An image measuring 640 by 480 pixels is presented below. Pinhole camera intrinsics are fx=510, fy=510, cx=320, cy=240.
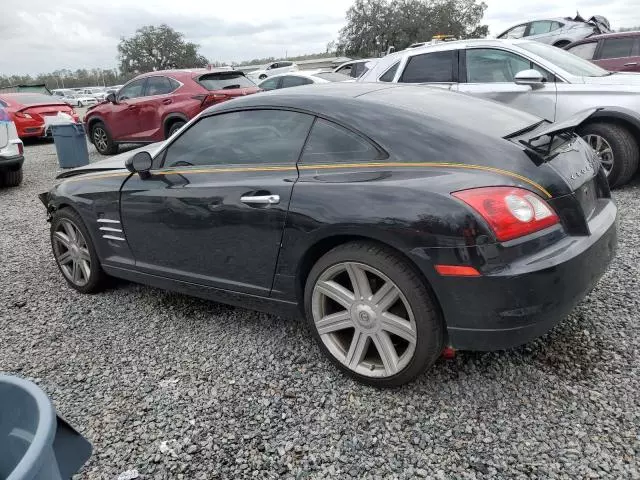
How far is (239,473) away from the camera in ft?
7.05

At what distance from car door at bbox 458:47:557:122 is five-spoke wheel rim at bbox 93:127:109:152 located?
790 cm

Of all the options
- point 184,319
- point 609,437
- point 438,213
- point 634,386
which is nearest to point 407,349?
point 438,213

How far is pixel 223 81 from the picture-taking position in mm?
9672

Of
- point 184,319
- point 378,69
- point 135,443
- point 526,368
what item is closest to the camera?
point 135,443

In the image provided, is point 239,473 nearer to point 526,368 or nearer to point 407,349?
point 407,349

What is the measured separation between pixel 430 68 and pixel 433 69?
4 centimetres

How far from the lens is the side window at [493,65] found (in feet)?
19.2

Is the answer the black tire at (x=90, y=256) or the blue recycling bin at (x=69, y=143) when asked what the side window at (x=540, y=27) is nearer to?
the blue recycling bin at (x=69, y=143)

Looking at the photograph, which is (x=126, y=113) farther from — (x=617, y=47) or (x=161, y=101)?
(x=617, y=47)

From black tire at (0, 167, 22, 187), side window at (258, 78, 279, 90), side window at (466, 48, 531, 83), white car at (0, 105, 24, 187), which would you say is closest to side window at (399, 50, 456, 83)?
side window at (466, 48, 531, 83)

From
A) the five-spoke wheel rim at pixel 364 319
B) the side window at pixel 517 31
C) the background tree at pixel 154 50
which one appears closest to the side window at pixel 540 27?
the side window at pixel 517 31

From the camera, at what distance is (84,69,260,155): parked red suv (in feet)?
30.5

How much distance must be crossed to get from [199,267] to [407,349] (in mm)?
1409

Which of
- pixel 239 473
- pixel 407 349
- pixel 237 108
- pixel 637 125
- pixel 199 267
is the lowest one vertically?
pixel 239 473
